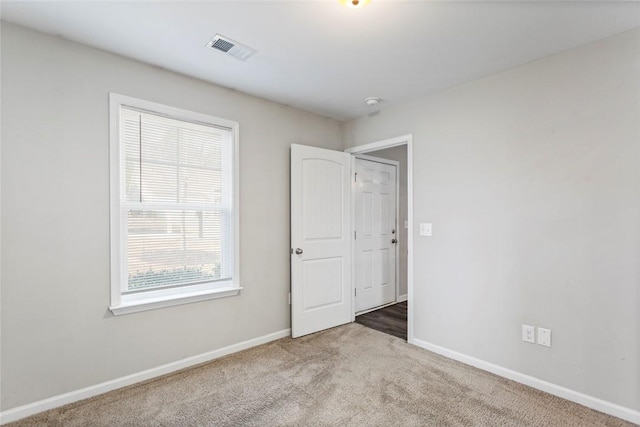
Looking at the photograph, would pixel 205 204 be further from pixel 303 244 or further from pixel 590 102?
pixel 590 102

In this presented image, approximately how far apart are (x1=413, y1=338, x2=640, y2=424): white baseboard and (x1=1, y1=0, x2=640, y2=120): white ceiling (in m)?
2.38

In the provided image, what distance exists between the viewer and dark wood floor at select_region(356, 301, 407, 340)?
353 cm

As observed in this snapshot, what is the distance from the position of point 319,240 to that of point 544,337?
212cm

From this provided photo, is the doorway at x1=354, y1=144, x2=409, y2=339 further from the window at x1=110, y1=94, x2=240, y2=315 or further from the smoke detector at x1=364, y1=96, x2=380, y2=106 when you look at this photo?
the window at x1=110, y1=94, x2=240, y2=315

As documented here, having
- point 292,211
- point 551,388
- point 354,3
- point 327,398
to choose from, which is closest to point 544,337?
point 551,388

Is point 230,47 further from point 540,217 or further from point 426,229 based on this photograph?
point 540,217

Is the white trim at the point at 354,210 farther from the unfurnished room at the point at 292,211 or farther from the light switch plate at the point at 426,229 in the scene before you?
the light switch plate at the point at 426,229

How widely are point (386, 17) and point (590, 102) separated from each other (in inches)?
59.5

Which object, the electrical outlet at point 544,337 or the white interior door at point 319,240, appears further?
the white interior door at point 319,240

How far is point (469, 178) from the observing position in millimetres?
2746

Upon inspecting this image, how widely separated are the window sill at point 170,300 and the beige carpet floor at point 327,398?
555 millimetres

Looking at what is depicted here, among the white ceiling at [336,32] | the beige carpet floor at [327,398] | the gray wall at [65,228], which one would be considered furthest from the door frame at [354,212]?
the gray wall at [65,228]

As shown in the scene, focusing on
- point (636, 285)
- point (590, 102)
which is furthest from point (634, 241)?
point (590, 102)

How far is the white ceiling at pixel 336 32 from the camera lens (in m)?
1.79
